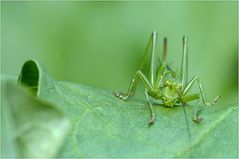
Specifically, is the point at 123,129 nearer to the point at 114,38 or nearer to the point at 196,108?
the point at 196,108

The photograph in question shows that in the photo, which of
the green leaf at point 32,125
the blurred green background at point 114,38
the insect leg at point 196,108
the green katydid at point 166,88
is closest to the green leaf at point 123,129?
the insect leg at point 196,108

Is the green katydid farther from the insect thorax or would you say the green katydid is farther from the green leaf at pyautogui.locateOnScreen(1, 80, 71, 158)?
the green leaf at pyautogui.locateOnScreen(1, 80, 71, 158)

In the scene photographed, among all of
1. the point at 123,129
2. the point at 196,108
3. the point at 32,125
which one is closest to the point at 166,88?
the point at 196,108

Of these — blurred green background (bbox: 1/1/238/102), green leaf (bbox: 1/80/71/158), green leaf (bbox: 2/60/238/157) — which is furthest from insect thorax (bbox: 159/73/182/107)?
green leaf (bbox: 1/80/71/158)

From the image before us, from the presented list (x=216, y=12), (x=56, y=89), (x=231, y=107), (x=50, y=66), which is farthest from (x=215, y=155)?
(x=216, y=12)

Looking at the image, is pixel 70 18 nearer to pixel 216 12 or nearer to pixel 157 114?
pixel 216 12

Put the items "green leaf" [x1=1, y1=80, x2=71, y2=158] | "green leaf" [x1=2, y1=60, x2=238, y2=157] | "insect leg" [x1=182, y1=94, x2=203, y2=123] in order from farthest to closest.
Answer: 1. "insect leg" [x1=182, y1=94, x2=203, y2=123]
2. "green leaf" [x1=2, y1=60, x2=238, y2=157]
3. "green leaf" [x1=1, y1=80, x2=71, y2=158]

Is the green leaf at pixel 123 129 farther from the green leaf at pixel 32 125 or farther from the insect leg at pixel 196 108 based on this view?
the green leaf at pixel 32 125
